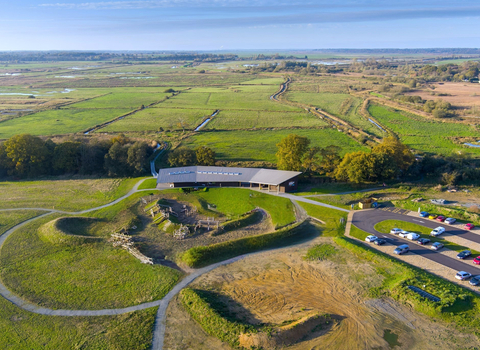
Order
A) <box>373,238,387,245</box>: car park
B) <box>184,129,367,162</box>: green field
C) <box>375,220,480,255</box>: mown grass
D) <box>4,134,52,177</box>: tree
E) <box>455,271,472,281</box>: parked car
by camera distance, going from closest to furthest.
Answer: <box>455,271,472,281</box>: parked car < <box>375,220,480,255</box>: mown grass < <box>373,238,387,245</box>: car park < <box>4,134,52,177</box>: tree < <box>184,129,367,162</box>: green field

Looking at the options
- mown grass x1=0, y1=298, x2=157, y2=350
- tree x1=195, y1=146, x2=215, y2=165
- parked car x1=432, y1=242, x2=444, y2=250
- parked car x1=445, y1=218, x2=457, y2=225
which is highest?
tree x1=195, y1=146, x2=215, y2=165

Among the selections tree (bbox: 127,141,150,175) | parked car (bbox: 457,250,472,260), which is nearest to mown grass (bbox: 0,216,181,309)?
tree (bbox: 127,141,150,175)

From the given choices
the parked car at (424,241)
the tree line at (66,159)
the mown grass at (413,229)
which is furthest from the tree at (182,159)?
the parked car at (424,241)

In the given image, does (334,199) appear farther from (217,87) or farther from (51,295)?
(217,87)

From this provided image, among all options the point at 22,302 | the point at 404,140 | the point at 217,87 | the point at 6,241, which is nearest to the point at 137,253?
the point at 22,302

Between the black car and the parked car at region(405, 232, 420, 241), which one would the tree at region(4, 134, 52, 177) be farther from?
the black car

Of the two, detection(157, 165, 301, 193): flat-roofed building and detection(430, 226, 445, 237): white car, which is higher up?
detection(157, 165, 301, 193): flat-roofed building

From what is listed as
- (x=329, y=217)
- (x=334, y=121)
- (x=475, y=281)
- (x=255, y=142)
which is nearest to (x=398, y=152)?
(x=329, y=217)

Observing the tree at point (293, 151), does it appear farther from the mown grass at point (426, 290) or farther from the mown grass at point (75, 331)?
the mown grass at point (75, 331)
